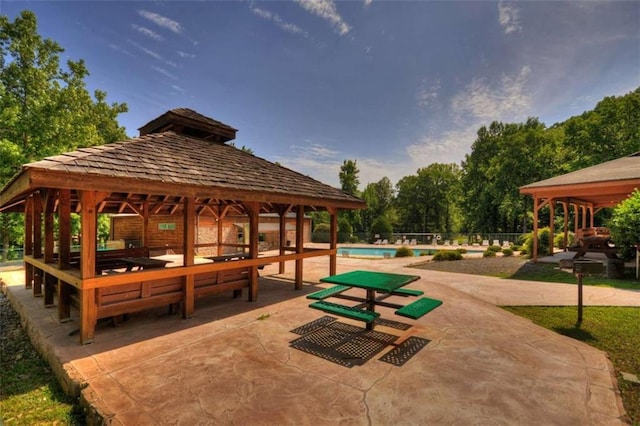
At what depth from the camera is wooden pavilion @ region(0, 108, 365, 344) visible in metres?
4.28

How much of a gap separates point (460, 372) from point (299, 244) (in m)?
5.35

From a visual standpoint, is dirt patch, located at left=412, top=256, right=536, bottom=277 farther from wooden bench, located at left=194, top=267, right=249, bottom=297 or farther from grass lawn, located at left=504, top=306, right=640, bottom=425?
wooden bench, located at left=194, top=267, right=249, bottom=297

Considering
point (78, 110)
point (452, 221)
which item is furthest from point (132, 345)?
point (452, 221)

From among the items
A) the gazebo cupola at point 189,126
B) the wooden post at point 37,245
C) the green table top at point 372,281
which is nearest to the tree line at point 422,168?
the wooden post at point 37,245

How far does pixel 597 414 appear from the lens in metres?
2.64

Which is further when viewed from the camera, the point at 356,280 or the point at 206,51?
the point at 206,51

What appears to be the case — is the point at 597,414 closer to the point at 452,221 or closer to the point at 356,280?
the point at 356,280

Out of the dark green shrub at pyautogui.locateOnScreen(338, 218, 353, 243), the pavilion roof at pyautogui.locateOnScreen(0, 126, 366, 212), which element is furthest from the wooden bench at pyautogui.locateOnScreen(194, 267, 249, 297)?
the dark green shrub at pyautogui.locateOnScreen(338, 218, 353, 243)

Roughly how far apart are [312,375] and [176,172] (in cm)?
428

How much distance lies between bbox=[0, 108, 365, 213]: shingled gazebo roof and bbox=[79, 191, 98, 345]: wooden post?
0.44 m

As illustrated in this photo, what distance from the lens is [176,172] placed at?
5.27m

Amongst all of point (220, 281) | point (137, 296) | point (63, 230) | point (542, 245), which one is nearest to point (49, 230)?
point (63, 230)

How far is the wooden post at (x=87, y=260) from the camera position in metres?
4.25

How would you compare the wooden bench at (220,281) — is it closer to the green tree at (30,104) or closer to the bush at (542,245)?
the green tree at (30,104)
